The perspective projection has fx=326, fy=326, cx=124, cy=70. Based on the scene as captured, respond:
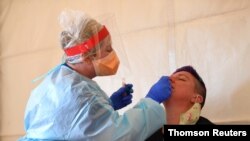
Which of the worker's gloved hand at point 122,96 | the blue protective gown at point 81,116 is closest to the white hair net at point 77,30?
the blue protective gown at point 81,116

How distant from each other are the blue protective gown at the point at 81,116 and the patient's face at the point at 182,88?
150 mm

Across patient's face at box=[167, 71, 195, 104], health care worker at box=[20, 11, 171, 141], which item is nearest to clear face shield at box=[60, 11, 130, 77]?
health care worker at box=[20, 11, 171, 141]

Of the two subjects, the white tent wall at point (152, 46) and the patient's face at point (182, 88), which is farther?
the white tent wall at point (152, 46)

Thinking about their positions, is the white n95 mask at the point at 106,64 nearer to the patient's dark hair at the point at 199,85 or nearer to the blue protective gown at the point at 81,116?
the blue protective gown at the point at 81,116

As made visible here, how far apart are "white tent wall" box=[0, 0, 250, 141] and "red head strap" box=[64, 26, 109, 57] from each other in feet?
1.45

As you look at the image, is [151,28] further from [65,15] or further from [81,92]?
[81,92]

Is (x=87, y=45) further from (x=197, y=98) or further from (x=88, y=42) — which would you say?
(x=197, y=98)

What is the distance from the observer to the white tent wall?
1.55m

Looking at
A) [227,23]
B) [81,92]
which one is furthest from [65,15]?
[227,23]

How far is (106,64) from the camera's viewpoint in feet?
4.54

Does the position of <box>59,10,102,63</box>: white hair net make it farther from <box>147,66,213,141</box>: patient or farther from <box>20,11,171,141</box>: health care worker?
<box>147,66,213,141</box>: patient

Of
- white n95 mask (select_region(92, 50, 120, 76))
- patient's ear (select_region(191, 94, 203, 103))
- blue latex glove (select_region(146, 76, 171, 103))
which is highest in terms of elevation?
white n95 mask (select_region(92, 50, 120, 76))

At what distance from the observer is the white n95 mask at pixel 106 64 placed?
4.53ft

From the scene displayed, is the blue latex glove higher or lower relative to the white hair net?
lower
